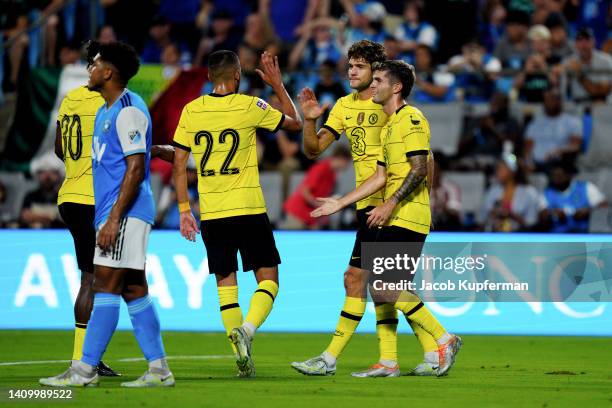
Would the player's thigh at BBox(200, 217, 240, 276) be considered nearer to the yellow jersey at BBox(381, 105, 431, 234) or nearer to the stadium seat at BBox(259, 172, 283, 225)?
the yellow jersey at BBox(381, 105, 431, 234)

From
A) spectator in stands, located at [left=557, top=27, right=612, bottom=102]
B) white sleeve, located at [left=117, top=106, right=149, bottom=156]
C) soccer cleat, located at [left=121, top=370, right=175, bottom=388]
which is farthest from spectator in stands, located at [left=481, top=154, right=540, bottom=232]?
white sleeve, located at [left=117, top=106, right=149, bottom=156]

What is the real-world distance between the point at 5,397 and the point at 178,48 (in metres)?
12.5

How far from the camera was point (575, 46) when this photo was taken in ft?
59.5

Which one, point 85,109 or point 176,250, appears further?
point 176,250

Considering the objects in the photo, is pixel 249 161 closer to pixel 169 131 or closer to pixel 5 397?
pixel 5 397

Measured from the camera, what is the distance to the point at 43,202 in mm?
16938

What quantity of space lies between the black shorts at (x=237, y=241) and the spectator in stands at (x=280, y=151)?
7477 millimetres

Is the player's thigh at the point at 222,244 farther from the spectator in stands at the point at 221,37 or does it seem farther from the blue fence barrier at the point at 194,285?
the spectator in stands at the point at 221,37

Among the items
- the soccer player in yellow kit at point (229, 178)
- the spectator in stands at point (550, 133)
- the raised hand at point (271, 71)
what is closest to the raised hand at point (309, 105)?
the soccer player in yellow kit at point (229, 178)

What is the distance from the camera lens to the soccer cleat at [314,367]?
978cm

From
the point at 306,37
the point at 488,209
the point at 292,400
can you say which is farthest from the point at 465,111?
the point at 292,400

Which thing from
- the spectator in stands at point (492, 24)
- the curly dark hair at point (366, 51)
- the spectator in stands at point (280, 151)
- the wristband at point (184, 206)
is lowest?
the wristband at point (184, 206)

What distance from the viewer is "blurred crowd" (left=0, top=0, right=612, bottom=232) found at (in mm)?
16406

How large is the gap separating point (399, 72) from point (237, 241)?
6.04 feet
